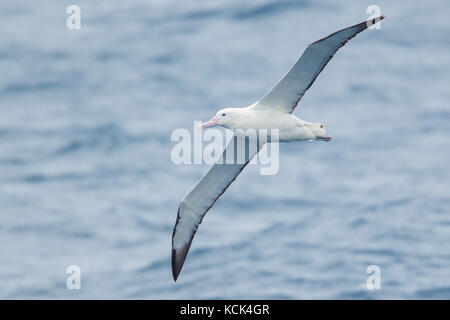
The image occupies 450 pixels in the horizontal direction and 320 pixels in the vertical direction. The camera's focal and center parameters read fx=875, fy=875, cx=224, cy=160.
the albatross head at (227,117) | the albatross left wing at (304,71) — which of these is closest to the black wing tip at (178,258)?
the albatross head at (227,117)

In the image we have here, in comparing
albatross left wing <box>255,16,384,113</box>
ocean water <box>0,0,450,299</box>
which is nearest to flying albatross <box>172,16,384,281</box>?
albatross left wing <box>255,16,384,113</box>

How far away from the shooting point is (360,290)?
2080 cm

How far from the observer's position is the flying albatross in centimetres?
1316

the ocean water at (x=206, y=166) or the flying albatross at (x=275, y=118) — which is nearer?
the flying albatross at (x=275, y=118)

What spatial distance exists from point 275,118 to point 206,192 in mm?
2303

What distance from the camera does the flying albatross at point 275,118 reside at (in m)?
13.2

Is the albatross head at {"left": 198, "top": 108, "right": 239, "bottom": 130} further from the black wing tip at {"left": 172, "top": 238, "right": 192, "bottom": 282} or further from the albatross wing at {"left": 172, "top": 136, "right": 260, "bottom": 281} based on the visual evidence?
the black wing tip at {"left": 172, "top": 238, "right": 192, "bottom": 282}

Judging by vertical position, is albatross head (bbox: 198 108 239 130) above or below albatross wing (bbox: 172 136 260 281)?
above

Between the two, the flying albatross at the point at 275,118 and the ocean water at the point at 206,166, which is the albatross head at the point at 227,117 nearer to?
the flying albatross at the point at 275,118

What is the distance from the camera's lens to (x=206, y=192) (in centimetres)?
1557
